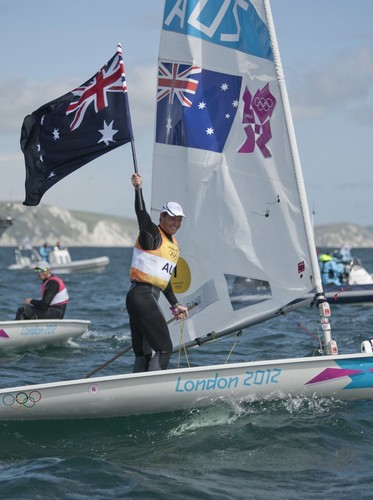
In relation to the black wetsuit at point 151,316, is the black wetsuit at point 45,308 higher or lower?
lower

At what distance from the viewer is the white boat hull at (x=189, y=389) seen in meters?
7.28

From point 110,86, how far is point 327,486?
429 cm

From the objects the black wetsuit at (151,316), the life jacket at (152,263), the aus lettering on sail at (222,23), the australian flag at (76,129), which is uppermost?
the aus lettering on sail at (222,23)

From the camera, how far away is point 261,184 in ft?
27.5

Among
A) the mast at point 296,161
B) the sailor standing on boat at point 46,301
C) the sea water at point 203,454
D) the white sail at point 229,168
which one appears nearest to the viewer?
the sea water at point 203,454

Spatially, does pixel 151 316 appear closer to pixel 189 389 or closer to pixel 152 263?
pixel 152 263

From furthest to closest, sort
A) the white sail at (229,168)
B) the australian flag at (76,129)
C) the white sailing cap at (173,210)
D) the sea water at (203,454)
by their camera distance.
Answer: the white sail at (229,168) < the australian flag at (76,129) < the white sailing cap at (173,210) < the sea water at (203,454)

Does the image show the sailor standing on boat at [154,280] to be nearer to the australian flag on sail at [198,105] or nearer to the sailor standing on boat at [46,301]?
the australian flag on sail at [198,105]

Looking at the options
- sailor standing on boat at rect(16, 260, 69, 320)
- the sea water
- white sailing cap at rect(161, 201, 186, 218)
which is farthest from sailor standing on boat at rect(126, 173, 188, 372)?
sailor standing on boat at rect(16, 260, 69, 320)

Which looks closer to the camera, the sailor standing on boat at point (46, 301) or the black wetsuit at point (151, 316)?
the black wetsuit at point (151, 316)

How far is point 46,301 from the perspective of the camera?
14.3 metres

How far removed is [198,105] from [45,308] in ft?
22.6

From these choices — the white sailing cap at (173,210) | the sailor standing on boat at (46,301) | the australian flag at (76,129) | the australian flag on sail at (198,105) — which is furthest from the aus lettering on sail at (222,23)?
the sailor standing on boat at (46,301)

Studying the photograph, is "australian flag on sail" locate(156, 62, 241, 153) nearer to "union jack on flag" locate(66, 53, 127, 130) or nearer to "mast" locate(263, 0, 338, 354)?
"mast" locate(263, 0, 338, 354)
